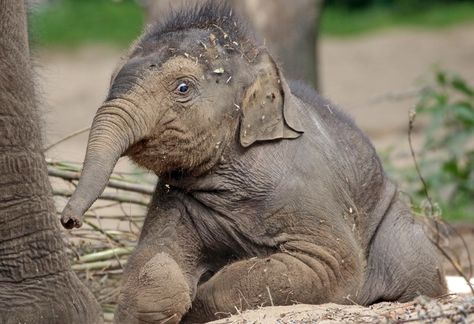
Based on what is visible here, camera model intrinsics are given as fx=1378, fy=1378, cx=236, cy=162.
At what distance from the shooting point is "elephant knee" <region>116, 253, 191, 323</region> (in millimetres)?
4574

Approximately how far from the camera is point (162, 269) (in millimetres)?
4617

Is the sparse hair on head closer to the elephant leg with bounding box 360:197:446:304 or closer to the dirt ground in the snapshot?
the elephant leg with bounding box 360:197:446:304

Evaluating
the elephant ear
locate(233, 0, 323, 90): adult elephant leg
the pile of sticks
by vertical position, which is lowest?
the pile of sticks

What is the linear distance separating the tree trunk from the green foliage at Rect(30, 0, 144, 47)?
10515mm

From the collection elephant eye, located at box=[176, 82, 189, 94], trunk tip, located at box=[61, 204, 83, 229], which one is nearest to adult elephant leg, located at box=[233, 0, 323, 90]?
elephant eye, located at box=[176, 82, 189, 94]

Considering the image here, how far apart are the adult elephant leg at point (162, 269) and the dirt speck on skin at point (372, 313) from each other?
184 mm

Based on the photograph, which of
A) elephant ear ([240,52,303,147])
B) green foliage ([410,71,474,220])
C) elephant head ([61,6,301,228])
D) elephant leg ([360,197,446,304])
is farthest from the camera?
green foliage ([410,71,474,220])

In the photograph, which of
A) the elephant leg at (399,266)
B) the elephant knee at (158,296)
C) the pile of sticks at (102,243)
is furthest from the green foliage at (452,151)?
the elephant knee at (158,296)

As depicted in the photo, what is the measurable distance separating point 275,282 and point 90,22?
18606 mm

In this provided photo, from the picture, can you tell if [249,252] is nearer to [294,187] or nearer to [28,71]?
[294,187]

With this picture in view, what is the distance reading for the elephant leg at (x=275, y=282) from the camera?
186 inches

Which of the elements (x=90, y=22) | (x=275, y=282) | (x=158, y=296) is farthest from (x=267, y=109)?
(x=90, y=22)

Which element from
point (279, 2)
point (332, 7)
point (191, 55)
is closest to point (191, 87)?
point (191, 55)

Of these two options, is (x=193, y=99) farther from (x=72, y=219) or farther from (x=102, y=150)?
(x=72, y=219)
